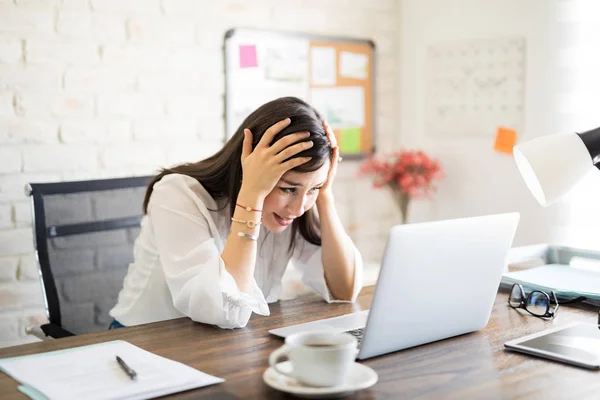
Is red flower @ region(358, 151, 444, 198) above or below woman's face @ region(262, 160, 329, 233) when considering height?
below

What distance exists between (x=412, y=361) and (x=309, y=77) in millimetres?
2056

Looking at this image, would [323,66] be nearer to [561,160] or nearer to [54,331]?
[54,331]

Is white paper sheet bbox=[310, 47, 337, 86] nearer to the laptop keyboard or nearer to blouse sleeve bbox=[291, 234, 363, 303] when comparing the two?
blouse sleeve bbox=[291, 234, 363, 303]

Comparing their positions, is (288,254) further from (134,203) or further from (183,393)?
(183,393)

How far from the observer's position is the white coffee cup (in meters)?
1.02

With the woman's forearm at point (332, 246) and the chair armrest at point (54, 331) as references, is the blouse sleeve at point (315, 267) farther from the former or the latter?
the chair armrest at point (54, 331)

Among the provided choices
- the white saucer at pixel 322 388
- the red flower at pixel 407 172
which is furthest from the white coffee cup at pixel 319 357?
the red flower at pixel 407 172

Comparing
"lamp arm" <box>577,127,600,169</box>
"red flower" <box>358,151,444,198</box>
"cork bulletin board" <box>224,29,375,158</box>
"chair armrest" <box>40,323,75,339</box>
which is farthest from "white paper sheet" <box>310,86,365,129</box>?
"lamp arm" <box>577,127,600,169</box>

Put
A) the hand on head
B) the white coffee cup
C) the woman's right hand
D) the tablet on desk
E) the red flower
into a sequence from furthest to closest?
the red flower, the hand on head, the woman's right hand, the tablet on desk, the white coffee cup

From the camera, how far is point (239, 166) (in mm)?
1753

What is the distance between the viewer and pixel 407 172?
319 cm

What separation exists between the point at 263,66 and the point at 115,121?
66 cm

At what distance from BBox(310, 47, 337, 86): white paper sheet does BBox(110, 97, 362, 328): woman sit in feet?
4.49

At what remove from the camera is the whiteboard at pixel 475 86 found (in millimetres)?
3059
